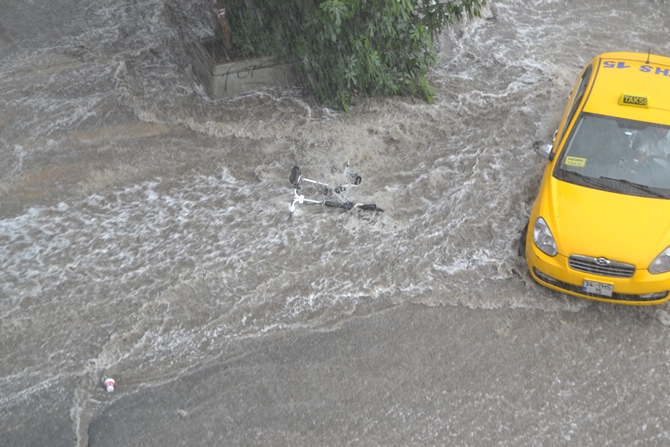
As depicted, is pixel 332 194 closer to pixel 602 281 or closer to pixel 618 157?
pixel 618 157

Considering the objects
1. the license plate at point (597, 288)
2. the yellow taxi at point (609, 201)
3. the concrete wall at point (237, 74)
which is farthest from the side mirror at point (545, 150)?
the concrete wall at point (237, 74)

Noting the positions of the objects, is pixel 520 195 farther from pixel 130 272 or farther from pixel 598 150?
pixel 130 272

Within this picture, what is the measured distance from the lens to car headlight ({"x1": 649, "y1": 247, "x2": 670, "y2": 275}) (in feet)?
A: 21.9

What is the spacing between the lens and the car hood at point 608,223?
6754mm

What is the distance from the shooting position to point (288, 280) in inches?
310

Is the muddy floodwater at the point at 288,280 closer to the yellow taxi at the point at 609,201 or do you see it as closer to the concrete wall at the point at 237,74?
the concrete wall at the point at 237,74

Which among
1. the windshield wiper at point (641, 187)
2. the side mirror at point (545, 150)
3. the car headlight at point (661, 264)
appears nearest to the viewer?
the car headlight at point (661, 264)

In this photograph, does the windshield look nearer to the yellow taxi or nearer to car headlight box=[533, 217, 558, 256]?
the yellow taxi

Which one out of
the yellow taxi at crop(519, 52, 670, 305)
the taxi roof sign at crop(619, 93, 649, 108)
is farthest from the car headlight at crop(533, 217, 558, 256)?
the taxi roof sign at crop(619, 93, 649, 108)

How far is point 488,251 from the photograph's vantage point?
8.19 meters

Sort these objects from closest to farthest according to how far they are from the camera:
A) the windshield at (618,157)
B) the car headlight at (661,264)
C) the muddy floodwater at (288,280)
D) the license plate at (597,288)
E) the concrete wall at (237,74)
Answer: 1. the muddy floodwater at (288,280)
2. the car headlight at (661,264)
3. the license plate at (597,288)
4. the windshield at (618,157)
5. the concrete wall at (237,74)

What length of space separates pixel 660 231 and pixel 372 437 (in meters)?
3.56

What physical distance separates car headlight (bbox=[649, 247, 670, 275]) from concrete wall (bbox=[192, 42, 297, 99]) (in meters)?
7.22

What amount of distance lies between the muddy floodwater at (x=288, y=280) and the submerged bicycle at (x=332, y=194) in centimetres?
11
